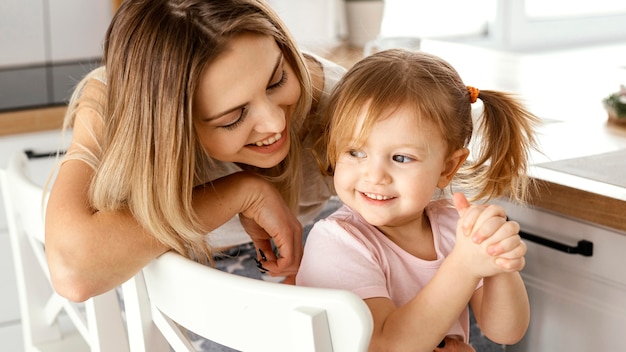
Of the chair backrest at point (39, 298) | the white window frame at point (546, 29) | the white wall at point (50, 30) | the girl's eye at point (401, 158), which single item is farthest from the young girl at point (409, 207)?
the white window frame at point (546, 29)

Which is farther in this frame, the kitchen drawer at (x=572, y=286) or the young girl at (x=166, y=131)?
the kitchen drawer at (x=572, y=286)

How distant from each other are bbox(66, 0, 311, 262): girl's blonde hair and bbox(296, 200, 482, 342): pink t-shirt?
6.3 inches

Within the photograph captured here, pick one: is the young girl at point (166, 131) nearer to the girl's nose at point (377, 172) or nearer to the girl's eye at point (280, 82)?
the girl's eye at point (280, 82)

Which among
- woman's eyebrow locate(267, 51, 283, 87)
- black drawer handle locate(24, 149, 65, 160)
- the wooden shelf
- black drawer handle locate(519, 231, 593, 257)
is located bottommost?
black drawer handle locate(24, 149, 65, 160)

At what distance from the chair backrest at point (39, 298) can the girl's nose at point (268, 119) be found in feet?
0.95

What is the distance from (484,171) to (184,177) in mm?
408

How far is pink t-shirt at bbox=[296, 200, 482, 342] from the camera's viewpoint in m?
1.06

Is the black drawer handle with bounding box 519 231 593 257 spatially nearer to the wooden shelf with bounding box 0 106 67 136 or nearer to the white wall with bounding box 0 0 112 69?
the wooden shelf with bounding box 0 106 67 136

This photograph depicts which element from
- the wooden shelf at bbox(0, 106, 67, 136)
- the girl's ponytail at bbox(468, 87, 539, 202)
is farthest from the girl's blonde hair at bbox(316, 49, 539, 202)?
the wooden shelf at bbox(0, 106, 67, 136)

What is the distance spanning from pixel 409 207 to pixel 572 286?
356 millimetres

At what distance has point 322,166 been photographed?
50.1 inches

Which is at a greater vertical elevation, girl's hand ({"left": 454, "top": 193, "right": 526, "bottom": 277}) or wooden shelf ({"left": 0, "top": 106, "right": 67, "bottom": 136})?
girl's hand ({"left": 454, "top": 193, "right": 526, "bottom": 277})

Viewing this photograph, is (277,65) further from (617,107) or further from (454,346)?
(617,107)

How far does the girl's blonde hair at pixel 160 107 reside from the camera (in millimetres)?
1102
